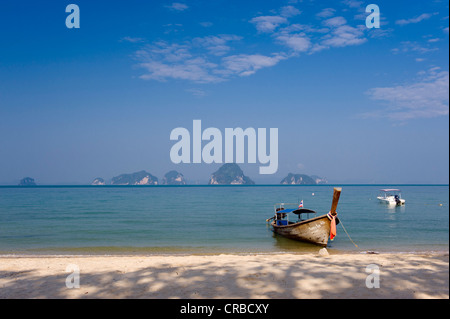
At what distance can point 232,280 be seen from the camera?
8.92 m

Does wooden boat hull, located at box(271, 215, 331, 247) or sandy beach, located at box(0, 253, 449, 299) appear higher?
sandy beach, located at box(0, 253, 449, 299)

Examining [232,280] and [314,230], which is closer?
[232,280]

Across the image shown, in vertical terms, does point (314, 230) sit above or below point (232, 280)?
below

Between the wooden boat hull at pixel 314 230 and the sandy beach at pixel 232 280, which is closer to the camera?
the sandy beach at pixel 232 280

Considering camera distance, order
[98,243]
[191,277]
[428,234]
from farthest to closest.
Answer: [428,234] < [98,243] < [191,277]

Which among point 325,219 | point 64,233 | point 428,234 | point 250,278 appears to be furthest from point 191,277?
point 428,234

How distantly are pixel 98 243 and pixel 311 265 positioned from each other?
16.5 m

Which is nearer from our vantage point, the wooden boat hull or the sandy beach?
the sandy beach

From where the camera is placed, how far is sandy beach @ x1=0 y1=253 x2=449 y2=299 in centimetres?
767

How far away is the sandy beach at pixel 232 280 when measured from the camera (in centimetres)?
767

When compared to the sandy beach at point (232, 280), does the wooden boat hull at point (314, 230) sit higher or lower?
lower

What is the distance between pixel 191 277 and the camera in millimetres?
9461
